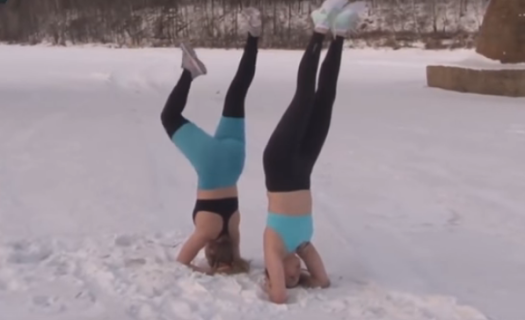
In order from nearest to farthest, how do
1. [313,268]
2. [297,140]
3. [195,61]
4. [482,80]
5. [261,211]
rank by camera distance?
[297,140]
[313,268]
[195,61]
[261,211]
[482,80]

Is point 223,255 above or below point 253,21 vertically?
below

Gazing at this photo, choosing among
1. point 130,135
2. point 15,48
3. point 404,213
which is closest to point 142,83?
point 130,135

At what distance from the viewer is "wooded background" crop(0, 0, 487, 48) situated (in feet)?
83.3

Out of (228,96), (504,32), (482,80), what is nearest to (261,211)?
(228,96)

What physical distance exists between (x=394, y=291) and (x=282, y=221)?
22.4 inches

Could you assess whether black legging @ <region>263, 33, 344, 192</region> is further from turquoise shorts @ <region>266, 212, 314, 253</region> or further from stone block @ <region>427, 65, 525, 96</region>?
stone block @ <region>427, 65, 525, 96</region>

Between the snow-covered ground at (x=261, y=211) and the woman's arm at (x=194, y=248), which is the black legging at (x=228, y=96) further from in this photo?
the snow-covered ground at (x=261, y=211)

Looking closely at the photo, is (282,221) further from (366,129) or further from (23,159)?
(366,129)

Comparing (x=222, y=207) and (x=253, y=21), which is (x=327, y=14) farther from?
(x=222, y=207)

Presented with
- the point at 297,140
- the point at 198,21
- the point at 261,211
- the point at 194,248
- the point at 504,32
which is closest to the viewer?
the point at 297,140

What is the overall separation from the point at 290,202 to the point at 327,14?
2.71ft

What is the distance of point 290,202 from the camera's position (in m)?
4.02

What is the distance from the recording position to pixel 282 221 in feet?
13.1

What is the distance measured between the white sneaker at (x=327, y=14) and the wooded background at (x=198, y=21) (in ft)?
66.1
